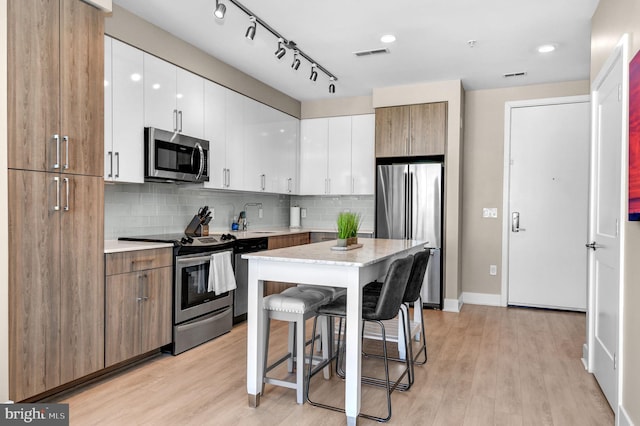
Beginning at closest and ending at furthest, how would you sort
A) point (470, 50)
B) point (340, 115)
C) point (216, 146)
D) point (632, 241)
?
point (632, 241), point (470, 50), point (216, 146), point (340, 115)

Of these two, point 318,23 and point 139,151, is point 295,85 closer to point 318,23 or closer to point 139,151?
point 318,23

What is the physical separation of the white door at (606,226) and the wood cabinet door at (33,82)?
3102 mm

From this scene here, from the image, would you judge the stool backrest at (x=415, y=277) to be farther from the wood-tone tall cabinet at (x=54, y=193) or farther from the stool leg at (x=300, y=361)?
the wood-tone tall cabinet at (x=54, y=193)

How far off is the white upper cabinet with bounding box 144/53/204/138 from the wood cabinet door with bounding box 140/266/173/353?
47.8 inches

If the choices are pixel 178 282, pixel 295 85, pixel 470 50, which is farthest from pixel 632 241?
pixel 295 85

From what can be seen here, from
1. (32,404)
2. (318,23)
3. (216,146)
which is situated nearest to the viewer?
(32,404)

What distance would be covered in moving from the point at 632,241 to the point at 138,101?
334cm

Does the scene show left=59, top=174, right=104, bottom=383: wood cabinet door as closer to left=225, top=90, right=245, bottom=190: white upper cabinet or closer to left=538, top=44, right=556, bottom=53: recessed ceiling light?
left=225, top=90, right=245, bottom=190: white upper cabinet

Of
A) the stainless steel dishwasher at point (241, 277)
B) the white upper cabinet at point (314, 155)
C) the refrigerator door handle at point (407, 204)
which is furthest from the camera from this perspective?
the white upper cabinet at point (314, 155)

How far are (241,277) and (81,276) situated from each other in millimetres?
1706

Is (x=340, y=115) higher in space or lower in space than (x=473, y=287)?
higher

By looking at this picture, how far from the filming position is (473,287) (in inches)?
213

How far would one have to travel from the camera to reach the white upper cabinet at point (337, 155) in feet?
18.7

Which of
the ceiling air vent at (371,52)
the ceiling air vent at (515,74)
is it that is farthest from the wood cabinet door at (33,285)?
the ceiling air vent at (515,74)
